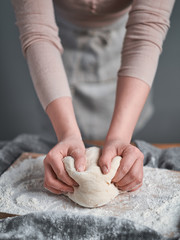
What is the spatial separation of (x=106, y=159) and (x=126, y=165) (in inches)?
2.0

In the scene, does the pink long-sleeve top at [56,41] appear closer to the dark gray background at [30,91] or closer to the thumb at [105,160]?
the thumb at [105,160]

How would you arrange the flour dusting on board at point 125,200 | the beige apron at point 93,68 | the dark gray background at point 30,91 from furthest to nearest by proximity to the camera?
the dark gray background at point 30,91 → the beige apron at point 93,68 → the flour dusting on board at point 125,200

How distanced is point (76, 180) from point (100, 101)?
656 mm

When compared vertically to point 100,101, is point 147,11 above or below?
above

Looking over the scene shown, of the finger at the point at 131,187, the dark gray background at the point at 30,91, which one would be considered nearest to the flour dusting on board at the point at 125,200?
the finger at the point at 131,187

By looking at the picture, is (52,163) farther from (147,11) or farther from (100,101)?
(100,101)

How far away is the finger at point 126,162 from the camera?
677mm

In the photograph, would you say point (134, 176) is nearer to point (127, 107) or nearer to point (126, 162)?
point (126, 162)

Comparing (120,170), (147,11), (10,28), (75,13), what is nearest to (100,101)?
(75,13)

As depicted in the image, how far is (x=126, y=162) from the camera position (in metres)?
0.68

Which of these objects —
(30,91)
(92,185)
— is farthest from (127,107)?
(30,91)

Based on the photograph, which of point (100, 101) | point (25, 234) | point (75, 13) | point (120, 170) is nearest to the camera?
point (25, 234)

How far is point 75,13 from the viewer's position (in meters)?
1.06

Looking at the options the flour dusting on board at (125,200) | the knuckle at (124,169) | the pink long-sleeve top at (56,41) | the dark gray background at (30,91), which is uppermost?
the pink long-sleeve top at (56,41)
